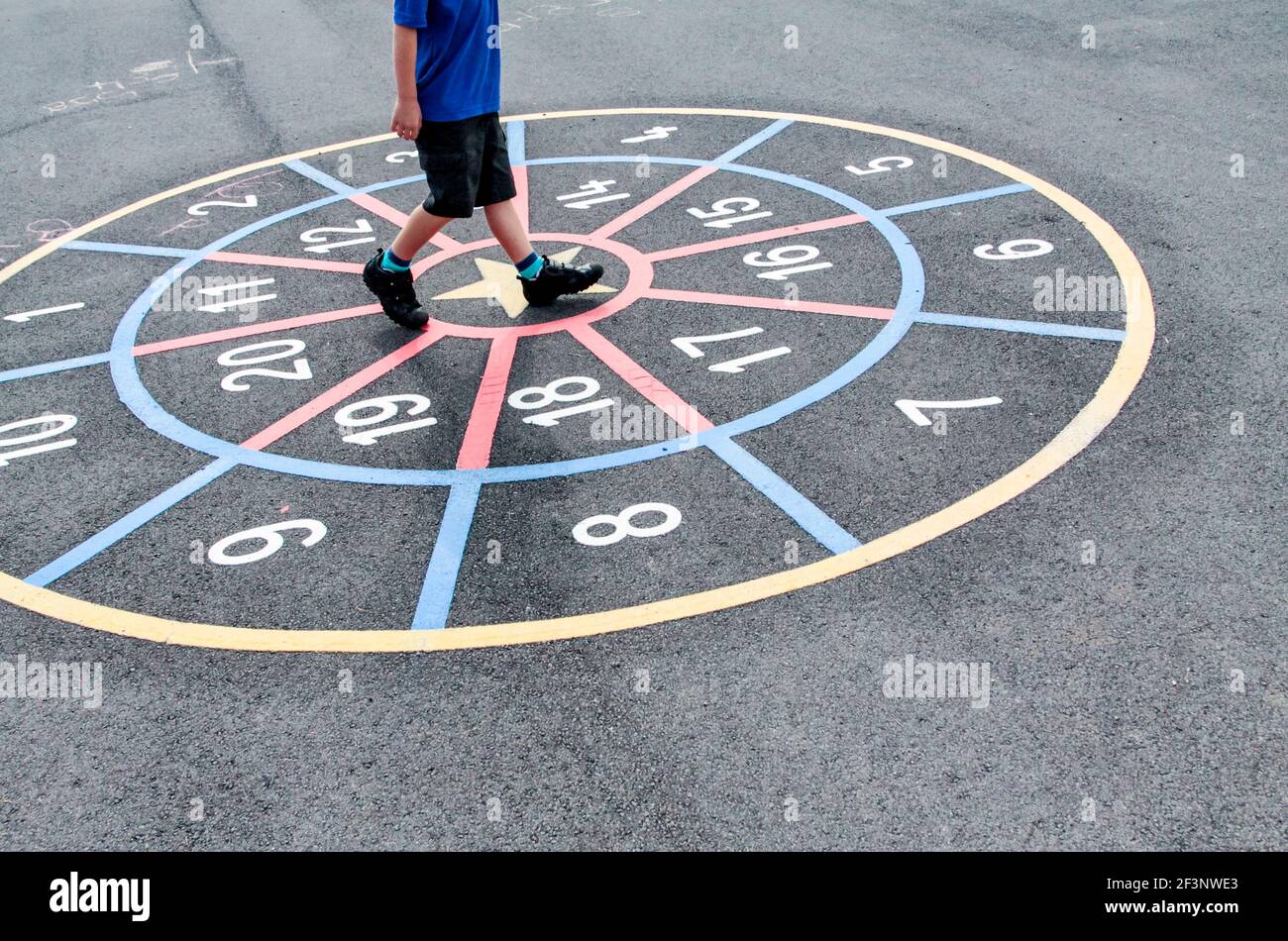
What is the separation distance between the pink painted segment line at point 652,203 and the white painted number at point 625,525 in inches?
133

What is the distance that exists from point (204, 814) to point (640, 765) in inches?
57.4

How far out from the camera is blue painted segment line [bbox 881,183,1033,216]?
27.0 ft

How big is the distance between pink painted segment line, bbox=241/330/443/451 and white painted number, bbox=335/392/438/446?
0.46ft

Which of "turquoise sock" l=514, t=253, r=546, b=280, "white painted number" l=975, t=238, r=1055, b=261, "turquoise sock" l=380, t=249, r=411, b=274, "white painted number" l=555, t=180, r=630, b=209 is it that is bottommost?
"white painted number" l=975, t=238, r=1055, b=261

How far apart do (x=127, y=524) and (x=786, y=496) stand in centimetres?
302

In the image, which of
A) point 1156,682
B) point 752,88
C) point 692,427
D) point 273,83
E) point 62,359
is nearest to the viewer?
point 1156,682

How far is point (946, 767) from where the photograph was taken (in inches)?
156

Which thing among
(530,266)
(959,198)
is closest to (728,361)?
(530,266)

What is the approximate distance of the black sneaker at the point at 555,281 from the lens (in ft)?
23.5

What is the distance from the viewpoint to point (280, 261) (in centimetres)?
817

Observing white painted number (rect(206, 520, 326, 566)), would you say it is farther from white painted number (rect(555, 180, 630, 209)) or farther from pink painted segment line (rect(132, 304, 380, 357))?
white painted number (rect(555, 180, 630, 209))

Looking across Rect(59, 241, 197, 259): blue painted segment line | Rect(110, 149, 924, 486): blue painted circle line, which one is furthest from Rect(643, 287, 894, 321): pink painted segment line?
Rect(59, 241, 197, 259): blue painted segment line

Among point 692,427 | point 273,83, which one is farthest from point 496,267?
point 273,83

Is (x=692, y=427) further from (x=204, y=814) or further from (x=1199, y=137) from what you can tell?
(x=1199, y=137)
